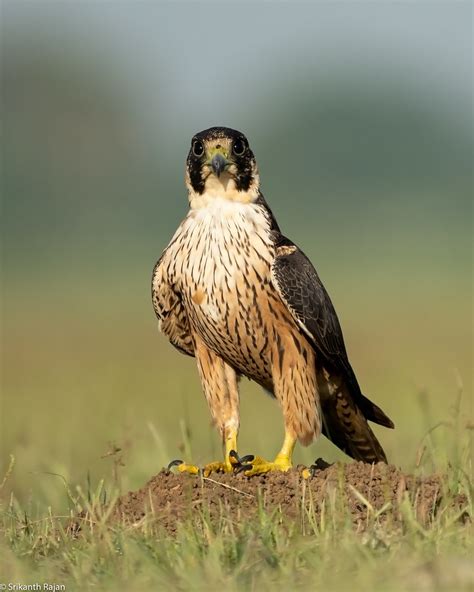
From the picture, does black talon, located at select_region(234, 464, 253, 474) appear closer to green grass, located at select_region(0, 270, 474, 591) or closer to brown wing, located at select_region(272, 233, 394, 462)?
green grass, located at select_region(0, 270, 474, 591)

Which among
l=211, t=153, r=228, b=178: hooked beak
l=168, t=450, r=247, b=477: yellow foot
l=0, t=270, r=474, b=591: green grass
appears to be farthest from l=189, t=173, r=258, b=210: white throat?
l=168, t=450, r=247, b=477: yellow foot

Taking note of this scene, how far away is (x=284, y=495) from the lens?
226 inches

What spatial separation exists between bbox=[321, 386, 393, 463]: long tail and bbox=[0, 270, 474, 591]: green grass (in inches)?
8.8

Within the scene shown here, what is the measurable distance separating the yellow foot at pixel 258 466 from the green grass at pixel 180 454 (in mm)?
276

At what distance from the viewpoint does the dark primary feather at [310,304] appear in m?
6.43

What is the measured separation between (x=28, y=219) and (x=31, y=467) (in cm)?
6475

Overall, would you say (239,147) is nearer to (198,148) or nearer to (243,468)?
(198,148)

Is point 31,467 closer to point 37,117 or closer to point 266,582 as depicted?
point 266,582

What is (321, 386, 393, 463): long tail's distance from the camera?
22.9 feet

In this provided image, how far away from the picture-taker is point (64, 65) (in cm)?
10056

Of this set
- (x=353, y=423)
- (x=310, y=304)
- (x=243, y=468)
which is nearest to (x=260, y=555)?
(x=243, y=468)

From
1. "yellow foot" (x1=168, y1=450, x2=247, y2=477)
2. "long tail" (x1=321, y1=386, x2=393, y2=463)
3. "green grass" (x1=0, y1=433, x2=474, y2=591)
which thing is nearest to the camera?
"green grass" (x1=0, y1=433, x2=474, y2=591)

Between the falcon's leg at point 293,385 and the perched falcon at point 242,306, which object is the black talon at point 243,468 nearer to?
the perched falcon at point 242,306

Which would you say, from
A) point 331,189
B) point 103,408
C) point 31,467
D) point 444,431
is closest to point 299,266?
point 444,431
